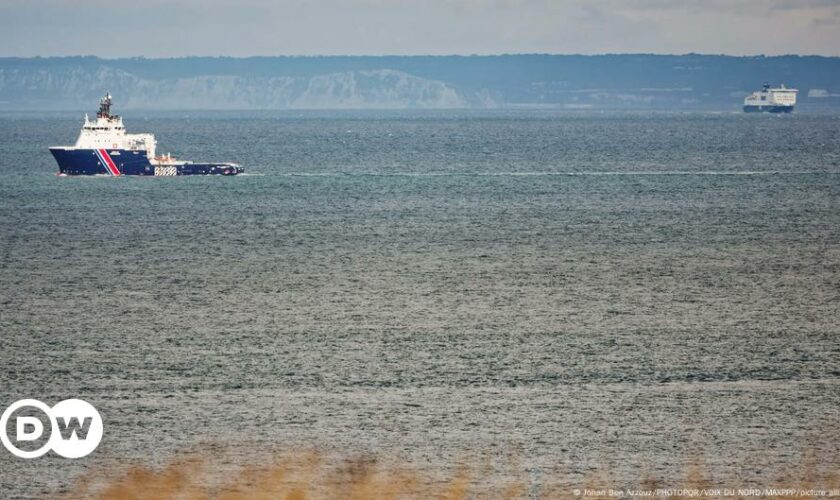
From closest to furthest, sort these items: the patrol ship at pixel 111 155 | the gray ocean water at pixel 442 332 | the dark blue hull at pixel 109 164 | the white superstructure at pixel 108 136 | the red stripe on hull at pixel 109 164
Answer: the gray ocean water at pixel 442 332 < the white superstructure at pixel 108 136 < the patrol ship at pixel 111 155 < the red stripe on hull at pixel 109 164 < the dark blue hull at pixel 109 164

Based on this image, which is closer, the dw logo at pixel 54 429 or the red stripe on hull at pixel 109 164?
the dw logo at pixel 54 429

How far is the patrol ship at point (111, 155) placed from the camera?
10862cm

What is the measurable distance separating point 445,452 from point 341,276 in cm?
2703

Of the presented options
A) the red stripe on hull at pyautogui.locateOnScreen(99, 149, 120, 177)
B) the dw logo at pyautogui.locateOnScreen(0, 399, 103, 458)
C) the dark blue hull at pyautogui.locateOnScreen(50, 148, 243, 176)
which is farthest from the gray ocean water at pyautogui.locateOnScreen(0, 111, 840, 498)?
the dark blue hull at pyautogui.locateOnScreen(50, 148, 243, 176)

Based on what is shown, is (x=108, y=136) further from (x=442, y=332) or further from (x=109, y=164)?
(x=442, y=332)

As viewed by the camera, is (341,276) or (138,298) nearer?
(138,298)

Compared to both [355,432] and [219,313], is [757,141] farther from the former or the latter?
[355,432]

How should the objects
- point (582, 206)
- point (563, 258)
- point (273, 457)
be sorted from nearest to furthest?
point (273, 457), point (563, 258), point (582, 206)

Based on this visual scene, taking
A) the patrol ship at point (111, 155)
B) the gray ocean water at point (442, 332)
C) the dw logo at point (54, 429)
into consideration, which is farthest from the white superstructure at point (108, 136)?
the dw logo at point (54, 429)

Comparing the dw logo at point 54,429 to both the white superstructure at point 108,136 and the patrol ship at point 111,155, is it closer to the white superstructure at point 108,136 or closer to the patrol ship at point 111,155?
the white superstructure at point 108,136

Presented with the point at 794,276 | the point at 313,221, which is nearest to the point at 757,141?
the point at 313,221

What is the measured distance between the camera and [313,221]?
265ft

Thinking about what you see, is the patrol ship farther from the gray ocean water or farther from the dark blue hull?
the gray ocean water

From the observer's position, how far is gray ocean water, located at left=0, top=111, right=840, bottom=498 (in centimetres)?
3109
